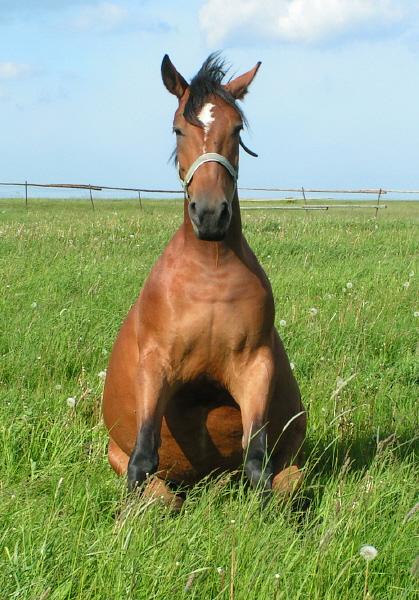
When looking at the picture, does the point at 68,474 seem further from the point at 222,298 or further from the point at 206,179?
the point at 206,179

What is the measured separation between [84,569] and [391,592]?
1.13 m

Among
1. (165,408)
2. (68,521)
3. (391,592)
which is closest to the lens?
(391,592)

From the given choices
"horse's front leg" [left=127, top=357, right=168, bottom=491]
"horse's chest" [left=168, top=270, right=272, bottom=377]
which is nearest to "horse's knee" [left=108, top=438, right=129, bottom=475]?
"horse's front leg" [left=127, top=357, right=168, bottom=491]

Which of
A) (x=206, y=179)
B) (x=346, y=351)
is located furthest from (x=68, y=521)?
(x=346, y=351)

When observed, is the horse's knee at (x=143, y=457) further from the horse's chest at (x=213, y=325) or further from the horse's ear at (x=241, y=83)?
the horse's ear at (x=241, y=83)

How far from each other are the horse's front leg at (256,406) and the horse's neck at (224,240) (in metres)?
0.53

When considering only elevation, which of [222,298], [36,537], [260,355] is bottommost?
[36,537]

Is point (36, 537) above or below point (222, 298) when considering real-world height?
below

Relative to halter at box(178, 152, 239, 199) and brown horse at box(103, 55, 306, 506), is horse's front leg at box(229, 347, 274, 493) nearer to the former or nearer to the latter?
brown horse at box(103, 55, 306, 506)

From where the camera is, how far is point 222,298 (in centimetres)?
399

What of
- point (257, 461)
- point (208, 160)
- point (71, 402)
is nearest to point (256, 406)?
point (257, 461)

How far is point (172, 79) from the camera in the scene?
4223 millimetres

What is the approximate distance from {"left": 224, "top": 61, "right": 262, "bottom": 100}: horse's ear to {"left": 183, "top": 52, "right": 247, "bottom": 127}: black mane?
0.07 meters

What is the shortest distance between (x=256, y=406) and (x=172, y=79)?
1.65 metres
